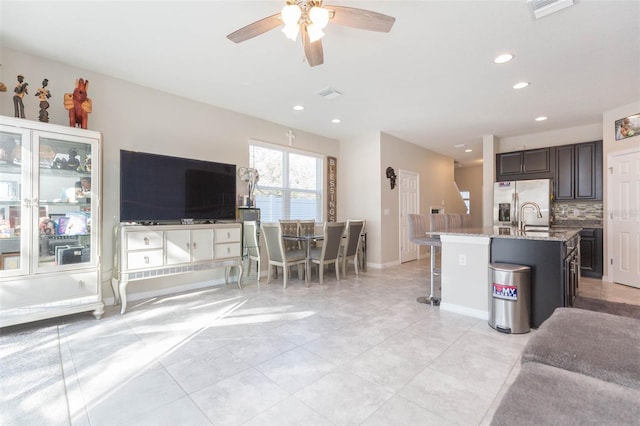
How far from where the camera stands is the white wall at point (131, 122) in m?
2.98

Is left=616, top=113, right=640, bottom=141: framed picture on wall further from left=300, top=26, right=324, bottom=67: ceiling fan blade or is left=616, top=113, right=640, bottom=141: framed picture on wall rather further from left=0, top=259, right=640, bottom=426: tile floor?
left=300, top=26, right=324, bottom=67: ceiling fan blade

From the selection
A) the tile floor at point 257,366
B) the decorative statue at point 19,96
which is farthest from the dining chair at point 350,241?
the decorative statue at point 19,96

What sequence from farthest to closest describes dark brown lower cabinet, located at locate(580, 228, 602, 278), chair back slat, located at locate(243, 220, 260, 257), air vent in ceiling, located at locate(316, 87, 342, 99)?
dark brown lower cabinet, located at locate(580, 228, 602, 278), chair back slat, located at locate(243, 220, 260, 257), air vent in ceiling, located at locate(316, 87, 342, 99)

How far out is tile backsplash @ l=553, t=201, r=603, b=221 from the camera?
5.02 m

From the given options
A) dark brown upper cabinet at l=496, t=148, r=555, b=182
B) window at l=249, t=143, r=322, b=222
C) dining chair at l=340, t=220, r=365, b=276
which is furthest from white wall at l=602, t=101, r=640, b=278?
window at l=249, t=143, r=322, b=222

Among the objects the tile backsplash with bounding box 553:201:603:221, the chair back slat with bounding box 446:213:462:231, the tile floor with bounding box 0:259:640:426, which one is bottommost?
the tile floor with bounding box 0:259:640:426

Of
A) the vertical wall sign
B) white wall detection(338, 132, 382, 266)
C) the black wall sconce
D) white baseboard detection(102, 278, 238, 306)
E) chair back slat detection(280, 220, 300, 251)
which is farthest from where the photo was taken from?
the vertical wall sign

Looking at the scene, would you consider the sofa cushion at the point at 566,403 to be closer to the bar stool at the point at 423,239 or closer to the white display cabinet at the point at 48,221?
the bar stool at the point at 423,239

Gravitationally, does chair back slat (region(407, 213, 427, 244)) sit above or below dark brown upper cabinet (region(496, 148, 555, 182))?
below

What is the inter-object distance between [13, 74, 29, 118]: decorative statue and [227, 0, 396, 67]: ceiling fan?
7.31ft

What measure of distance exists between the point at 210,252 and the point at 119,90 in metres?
2.27

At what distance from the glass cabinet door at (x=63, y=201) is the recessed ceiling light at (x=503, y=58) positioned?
430cm

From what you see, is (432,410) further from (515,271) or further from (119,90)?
(119,90)

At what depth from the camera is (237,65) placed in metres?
3.12
